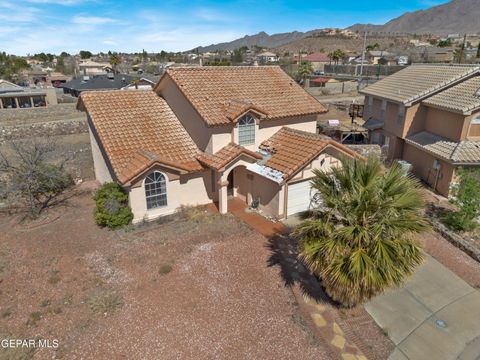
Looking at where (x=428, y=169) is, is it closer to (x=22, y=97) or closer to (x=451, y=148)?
(x=451, y=148)

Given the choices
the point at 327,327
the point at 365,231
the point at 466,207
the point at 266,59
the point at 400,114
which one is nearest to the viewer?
the point at 365,231

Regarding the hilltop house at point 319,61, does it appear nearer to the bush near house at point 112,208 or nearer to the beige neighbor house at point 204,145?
the beige neighbor house at point 204,145

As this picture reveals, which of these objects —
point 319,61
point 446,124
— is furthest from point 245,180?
point 319,61

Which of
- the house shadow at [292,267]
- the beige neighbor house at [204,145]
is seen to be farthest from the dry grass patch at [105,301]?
the house shadow at [292,267]

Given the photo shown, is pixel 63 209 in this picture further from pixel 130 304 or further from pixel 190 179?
pixel 130 304

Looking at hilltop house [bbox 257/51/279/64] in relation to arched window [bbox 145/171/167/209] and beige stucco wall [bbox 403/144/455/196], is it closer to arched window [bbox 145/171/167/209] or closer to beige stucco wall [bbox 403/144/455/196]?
beige stucco wall [bbox 403/144/455/196]
